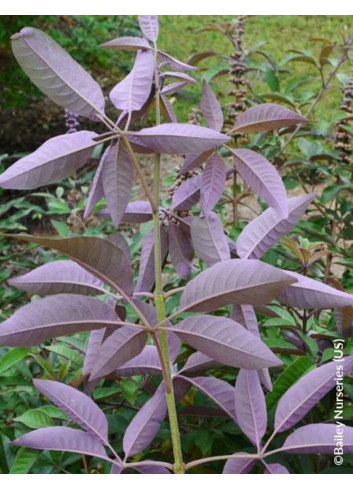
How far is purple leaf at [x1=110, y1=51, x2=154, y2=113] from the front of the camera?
2.14 ft

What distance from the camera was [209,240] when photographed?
0.66m

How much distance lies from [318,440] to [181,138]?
318 mm

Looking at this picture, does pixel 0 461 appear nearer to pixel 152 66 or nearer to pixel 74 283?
pixel 74 283

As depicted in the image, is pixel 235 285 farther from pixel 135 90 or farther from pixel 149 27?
pixel 149 27

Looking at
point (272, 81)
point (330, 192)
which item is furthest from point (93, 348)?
point (272, 81)

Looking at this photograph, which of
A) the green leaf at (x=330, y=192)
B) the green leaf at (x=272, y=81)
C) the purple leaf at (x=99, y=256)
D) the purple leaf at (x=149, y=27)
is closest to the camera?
the purple leaf at (x=99, y=256)

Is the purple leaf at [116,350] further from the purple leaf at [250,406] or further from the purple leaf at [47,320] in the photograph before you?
the purple leaf at [250,406]

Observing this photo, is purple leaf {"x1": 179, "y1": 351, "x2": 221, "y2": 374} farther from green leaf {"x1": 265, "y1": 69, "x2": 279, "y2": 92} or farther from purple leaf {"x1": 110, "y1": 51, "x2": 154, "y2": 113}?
green leaf {"x1": 265, "y1": 69, "x2": 279, "y2": 92}

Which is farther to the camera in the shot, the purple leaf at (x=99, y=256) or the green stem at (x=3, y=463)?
the green stem at (x=3, y=463)

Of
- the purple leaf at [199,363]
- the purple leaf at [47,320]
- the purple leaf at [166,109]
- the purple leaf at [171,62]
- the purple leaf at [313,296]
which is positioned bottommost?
the purple leaf at [199,363]

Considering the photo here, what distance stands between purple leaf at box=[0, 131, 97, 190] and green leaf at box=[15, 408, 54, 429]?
33 cm

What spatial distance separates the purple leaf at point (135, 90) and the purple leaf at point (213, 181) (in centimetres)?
10

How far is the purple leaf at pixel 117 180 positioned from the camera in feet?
2.05

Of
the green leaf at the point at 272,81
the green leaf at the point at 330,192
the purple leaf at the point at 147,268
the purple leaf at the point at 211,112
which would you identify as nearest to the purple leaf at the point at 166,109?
the purple leaf at the point at 211,112
